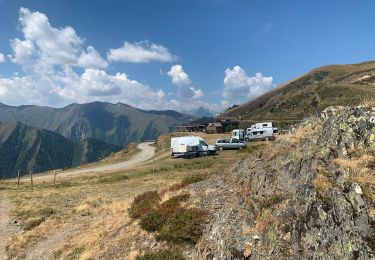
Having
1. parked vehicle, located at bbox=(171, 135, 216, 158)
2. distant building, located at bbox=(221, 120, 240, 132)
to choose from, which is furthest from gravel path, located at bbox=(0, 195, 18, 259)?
distant building, located at bbox=(221, 120, 240, 132)

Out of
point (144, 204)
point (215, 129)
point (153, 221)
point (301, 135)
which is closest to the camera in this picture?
point (301, 135)

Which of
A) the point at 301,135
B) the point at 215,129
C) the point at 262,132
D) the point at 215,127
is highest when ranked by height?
the point at 215,127

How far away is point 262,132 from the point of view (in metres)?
74.4

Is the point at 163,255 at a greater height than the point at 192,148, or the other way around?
the point at 192,148

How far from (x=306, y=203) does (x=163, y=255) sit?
6.46 metres

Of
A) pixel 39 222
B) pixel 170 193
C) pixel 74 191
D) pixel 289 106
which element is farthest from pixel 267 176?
pixel 289 106

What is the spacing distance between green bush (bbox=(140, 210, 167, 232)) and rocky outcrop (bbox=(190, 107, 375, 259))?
7.40 feet

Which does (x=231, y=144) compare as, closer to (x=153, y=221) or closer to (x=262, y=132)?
(x=262, y=132)

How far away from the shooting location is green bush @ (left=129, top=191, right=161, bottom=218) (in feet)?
67.7

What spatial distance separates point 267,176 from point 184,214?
4.54 metres

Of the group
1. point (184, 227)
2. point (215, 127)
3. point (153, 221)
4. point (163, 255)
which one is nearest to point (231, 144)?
point (153, 221)

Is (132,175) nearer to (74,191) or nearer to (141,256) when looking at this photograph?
(74,191)

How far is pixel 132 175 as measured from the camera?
1961 inches

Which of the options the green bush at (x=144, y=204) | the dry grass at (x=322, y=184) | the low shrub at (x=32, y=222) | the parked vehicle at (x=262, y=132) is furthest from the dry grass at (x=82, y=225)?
the parked vehicle at (x=262, y=132)
